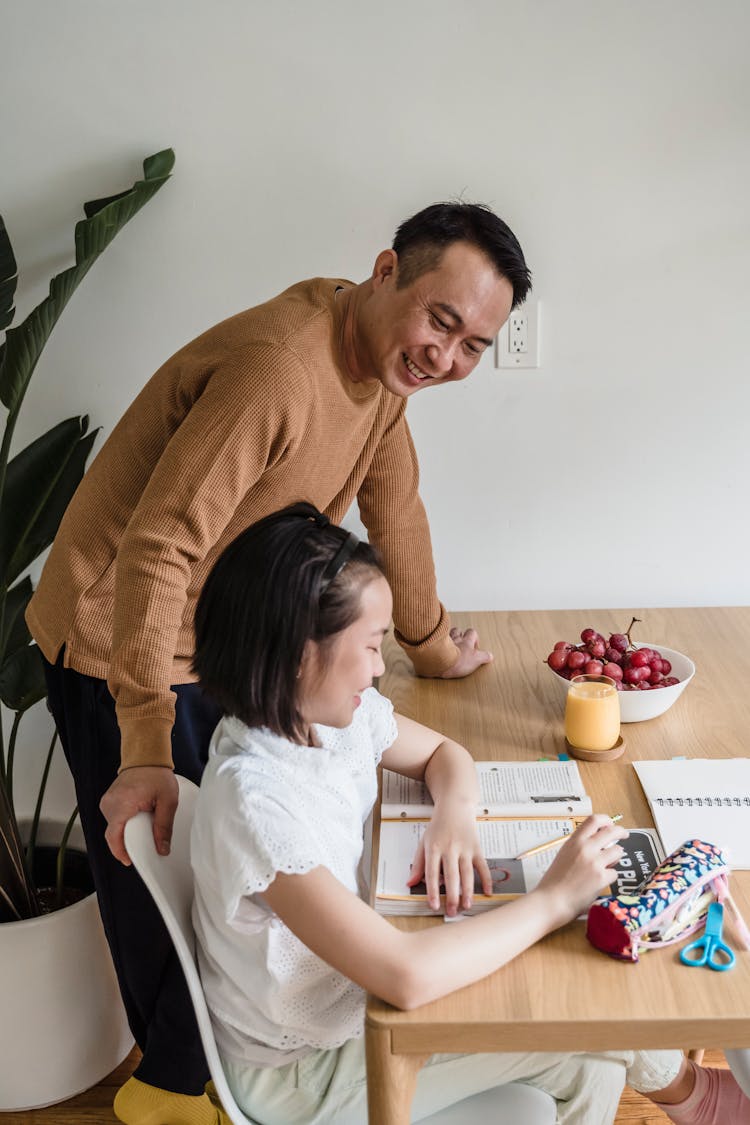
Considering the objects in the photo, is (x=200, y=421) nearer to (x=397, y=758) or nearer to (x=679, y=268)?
(x=397, y=758)

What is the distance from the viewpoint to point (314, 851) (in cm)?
105

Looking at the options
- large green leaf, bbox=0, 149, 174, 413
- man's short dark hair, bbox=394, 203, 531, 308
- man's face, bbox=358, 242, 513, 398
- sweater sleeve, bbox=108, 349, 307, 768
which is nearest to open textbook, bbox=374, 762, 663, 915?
sweater sleeve, bbox=108, 349, 307, 768

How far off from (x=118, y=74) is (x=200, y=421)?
1.02 m

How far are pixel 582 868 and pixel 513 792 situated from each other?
0.27m

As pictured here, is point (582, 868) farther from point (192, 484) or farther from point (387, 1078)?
point (192, 484)

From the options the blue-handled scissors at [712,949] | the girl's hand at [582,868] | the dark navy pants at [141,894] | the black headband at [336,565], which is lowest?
the dark navy pants at [141,894]

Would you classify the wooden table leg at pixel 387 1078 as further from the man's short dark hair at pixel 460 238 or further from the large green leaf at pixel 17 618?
the large green leaf at pixel 17 618

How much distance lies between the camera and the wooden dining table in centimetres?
93

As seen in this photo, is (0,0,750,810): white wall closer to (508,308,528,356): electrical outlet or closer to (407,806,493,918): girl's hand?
(508,308,528,356): electrical outlet

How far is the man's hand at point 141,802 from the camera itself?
1175 mm

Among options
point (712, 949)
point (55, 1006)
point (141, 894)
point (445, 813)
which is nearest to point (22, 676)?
point (141, 894)

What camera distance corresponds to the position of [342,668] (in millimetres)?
1138

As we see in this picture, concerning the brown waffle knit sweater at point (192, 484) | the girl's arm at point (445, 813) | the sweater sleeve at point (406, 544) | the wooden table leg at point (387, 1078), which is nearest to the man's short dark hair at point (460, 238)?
the brown waffle knit sweater at point (192, 484)

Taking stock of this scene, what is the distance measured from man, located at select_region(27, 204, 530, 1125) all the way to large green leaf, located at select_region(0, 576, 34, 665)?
309 millimetres
